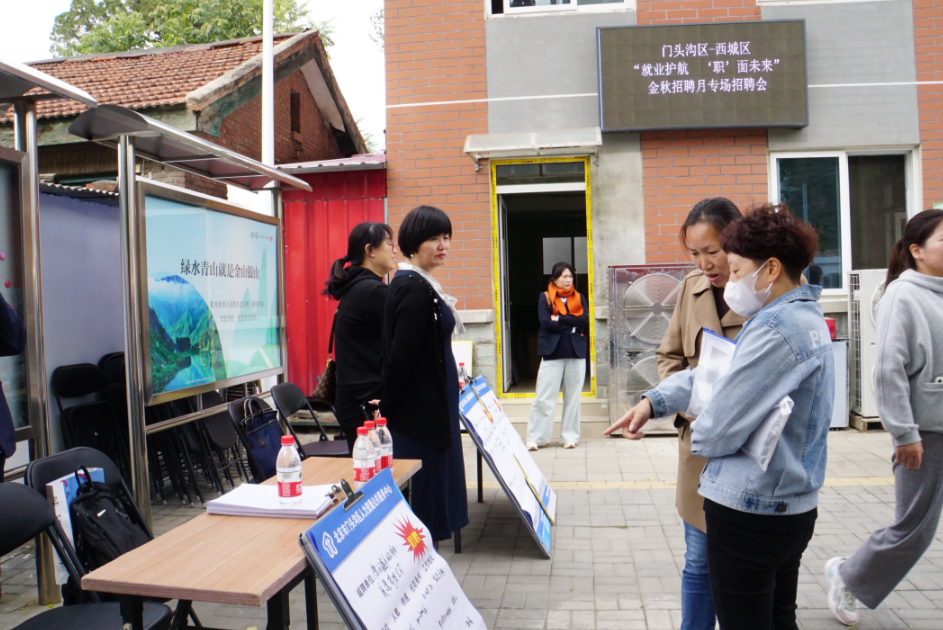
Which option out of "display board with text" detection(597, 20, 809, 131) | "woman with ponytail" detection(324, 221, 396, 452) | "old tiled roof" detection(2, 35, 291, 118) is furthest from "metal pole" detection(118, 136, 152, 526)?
"old tiled roof" detection(2, 35, 291, 118)

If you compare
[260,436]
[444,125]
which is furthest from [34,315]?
[444,125]

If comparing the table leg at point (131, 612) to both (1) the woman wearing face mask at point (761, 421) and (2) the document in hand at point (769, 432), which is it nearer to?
(1) the woman wearing face mask at point (761, 421)

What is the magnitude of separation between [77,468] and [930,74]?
29.0 feet

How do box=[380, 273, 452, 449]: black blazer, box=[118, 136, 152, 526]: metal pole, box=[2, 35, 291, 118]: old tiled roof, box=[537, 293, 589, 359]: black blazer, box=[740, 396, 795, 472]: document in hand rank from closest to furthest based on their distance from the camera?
box=[740, 396, 795, 472]: document in hand → box=[380, 273, 452, 449]: black blazer → box=[118, 136, 152, 526]: metal pole → box=[537, 293, 589, 359]: black blazer → box=[2, 35, 291, 118]: old tiled roof

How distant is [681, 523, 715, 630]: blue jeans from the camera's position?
8.22 ft

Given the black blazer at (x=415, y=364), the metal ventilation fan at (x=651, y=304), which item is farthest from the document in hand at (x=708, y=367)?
the metal ventilation fan at (x=651, y=304)

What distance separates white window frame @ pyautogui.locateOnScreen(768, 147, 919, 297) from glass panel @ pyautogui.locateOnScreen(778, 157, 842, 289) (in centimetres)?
5

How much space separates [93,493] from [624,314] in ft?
17.6

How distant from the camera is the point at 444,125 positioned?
787 cm

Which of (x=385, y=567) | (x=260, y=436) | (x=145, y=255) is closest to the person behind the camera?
(x=385, y=567)

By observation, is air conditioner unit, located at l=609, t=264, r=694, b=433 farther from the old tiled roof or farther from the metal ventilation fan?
the old tiled roof

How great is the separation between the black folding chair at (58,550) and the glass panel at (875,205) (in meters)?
7.95

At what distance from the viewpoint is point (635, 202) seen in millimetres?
7668

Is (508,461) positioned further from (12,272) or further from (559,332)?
(12,272)
